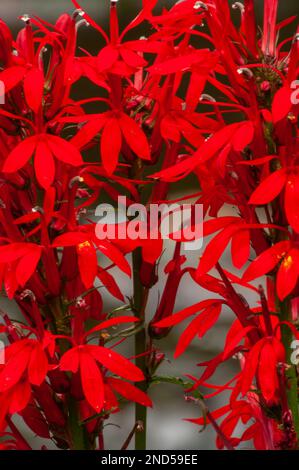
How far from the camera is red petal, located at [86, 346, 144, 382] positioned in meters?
0.54

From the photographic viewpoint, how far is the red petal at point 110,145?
0.54 meters

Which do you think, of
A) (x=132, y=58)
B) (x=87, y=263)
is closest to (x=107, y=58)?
(x=132, y=58)

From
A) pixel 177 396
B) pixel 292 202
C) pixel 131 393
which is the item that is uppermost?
pixel 292 202

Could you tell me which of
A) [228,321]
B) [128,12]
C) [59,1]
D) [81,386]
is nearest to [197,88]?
[81,386]

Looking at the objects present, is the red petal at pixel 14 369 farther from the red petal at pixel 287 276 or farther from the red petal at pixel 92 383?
the red petal at pixel 287 276

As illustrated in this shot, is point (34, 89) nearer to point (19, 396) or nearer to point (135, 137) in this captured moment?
point (135, 137)

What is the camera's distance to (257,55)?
58 centimetres

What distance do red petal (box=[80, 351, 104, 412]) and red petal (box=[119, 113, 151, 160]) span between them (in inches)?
4.7

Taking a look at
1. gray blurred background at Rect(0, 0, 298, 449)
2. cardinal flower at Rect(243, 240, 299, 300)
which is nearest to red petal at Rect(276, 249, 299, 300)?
cardinal flower at Rect(243, 240, 299, 300)

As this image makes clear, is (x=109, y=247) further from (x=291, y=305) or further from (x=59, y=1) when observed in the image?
(x=59, y=1)

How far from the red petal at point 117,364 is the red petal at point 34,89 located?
139 mm

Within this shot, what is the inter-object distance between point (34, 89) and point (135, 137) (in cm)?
6

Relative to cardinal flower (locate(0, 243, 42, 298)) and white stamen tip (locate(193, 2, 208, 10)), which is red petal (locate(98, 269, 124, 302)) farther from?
white stamen tip (locate(193, 2, 208, 10))

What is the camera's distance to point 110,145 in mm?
550
